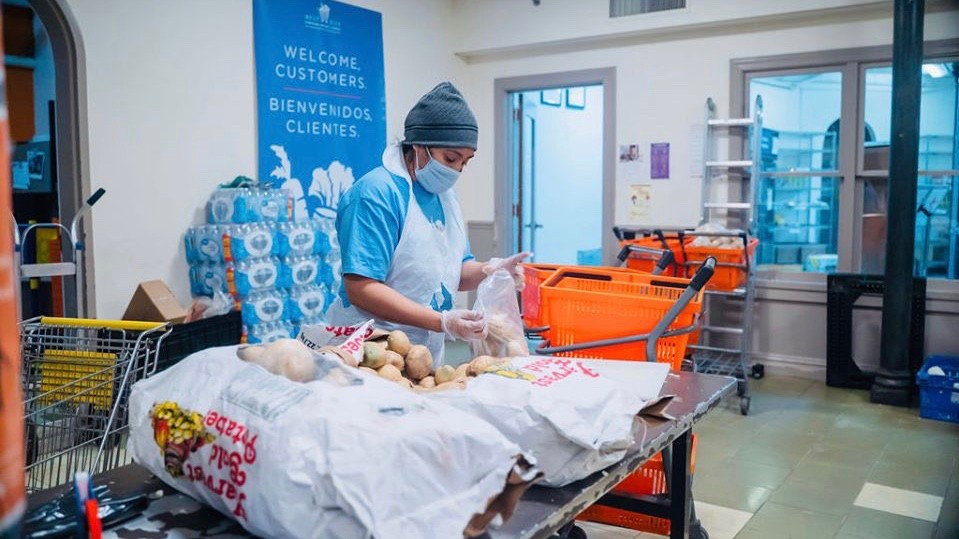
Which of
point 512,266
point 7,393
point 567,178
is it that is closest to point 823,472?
point 512,266

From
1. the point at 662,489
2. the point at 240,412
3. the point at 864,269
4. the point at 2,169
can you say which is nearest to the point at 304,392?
the point at 240,412

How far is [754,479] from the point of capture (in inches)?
142

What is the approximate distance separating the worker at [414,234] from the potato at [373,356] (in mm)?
330

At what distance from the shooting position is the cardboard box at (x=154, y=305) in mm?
4063

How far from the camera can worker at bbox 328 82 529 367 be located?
2.08m

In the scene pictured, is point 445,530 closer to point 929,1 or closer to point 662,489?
point 662,489

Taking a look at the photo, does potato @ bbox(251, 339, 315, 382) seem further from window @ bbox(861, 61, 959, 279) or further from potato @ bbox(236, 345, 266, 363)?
window @ bbox(861, 61, 959, 279)

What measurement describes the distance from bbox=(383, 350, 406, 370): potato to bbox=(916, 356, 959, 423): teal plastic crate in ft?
12.7

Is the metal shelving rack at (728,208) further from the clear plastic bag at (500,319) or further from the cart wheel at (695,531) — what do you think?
the clear plastic bag at (500,319)

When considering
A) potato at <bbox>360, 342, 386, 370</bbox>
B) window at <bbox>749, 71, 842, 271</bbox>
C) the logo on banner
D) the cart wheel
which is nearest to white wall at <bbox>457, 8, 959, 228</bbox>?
window at <bbox>749, 71, 842, 271</bbox>

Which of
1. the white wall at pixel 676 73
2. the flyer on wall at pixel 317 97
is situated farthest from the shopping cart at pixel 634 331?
the white wall at pixel 676 73

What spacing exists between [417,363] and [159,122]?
331cm

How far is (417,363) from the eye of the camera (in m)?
1.75

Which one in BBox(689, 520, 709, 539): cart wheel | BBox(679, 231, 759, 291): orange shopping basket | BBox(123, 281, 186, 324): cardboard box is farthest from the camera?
BBox(679, 231, 759, 291): orange shopping basket
